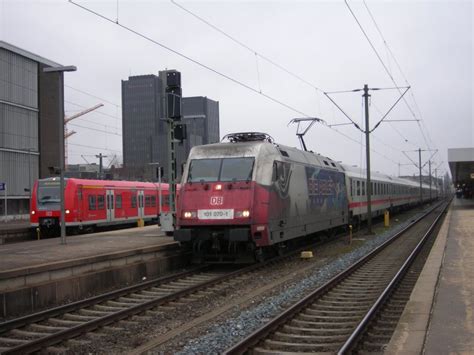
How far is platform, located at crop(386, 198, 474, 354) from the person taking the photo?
6.07m

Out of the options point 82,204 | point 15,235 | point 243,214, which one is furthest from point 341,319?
point 15,235

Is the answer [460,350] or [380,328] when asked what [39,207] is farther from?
[460,350]

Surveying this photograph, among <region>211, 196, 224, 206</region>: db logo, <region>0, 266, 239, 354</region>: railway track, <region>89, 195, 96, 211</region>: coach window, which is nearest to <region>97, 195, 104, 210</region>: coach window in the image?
<region>89, 195, 96, 211</region>: coach window

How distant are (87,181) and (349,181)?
1235 cm

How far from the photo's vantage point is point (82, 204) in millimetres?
24625

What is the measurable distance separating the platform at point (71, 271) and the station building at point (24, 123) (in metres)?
38.2

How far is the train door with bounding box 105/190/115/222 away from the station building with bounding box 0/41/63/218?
957 inches

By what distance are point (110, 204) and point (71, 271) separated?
16.8 meters

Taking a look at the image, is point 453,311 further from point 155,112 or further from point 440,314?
point 155,112

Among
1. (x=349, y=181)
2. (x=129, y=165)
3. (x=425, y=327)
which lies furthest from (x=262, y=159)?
(x=129, y=165)

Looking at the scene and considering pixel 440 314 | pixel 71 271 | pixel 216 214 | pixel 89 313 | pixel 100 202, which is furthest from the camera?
pixel 100 202

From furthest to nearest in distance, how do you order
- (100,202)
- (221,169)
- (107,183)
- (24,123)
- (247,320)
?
(24,123), (107,183), (100,202), (221,169), (247,320)

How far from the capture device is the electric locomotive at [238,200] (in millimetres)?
13094

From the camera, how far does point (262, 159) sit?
1370 cm
